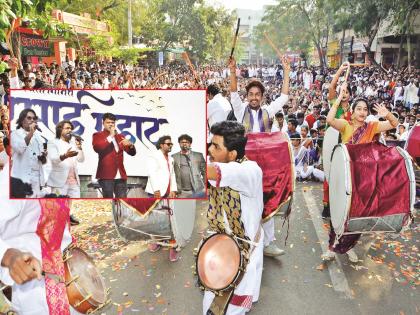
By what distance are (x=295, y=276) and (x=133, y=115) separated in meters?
2.87

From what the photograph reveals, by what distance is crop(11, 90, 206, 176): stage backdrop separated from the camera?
6.96 feet

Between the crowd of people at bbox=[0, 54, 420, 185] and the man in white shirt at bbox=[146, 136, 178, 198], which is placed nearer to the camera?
the man in white shirt at bbox=[146, 136, 178, 198]

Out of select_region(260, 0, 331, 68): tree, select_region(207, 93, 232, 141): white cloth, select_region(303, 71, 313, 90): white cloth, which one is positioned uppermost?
select_region(260, 0, 331, 68): tree

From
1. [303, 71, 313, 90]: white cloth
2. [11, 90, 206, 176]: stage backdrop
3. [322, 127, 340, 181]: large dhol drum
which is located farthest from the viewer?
[303, 71, 313, 90]: white cloth

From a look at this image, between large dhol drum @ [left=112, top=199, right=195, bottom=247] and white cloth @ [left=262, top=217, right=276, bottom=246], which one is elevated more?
large dhol drum @ [left=112, top=199, right=195, bottom=247]

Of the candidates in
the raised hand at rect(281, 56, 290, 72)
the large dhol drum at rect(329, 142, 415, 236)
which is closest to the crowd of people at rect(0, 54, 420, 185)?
the raised hand at rect(281, 56, 290, 72)

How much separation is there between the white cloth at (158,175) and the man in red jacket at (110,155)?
0.38ft

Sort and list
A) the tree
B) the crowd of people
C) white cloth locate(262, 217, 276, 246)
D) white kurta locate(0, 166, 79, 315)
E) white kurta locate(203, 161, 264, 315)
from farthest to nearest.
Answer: the tree, the crowd of people, white cloth locate(262, 217, 276, 246), white kurta locate(203, 161, 264, 315), white kurta locate(0, 166, 79, 315)

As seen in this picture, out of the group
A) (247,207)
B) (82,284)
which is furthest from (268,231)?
(82,284)

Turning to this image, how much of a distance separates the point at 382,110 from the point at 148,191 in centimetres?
311

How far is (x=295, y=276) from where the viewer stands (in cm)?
431

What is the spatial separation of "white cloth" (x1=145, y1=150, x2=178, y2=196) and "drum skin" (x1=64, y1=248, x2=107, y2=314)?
736 millimetres

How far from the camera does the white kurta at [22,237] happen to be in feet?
7.31

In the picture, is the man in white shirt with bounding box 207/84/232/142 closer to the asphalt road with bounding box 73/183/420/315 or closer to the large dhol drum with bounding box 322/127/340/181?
the large dhol drum with bounding box 322/127/340/181
